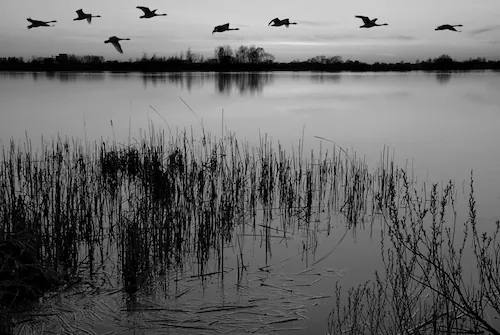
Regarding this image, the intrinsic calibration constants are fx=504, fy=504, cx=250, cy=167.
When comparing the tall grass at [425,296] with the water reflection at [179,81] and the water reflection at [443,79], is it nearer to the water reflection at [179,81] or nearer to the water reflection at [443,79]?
the water reflection at [179,81]

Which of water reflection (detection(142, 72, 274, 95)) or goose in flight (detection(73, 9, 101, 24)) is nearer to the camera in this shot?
goose in flight (detection(73, 9, 101, 24))

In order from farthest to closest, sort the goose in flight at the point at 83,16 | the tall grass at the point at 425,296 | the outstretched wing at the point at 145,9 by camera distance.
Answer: the outstretched wing at the point at 145,9, the goose in flight at the point at 83,16, the tall grass at the point at 425,296

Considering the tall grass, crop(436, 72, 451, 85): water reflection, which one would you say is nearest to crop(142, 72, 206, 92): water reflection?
crop(436, 72, 451, 85): water reflection

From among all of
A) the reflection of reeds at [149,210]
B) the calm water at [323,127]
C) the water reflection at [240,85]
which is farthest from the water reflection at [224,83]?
the reflection of reeds at [149,210]

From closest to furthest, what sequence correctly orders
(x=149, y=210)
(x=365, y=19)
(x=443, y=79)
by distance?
(x=149, y=210) < (x=365, y=19) < (x=443, y=79)

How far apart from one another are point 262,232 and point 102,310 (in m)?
2.44

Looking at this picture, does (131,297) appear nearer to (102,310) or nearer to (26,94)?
(102,310)

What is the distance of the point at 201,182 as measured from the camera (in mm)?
7363

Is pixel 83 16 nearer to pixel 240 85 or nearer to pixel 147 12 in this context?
pixel 147 12

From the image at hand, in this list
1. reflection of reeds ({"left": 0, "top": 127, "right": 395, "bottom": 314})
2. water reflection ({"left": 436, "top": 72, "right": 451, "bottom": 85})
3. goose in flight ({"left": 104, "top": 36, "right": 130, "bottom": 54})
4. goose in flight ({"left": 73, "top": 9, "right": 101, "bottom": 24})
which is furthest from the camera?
water reflection ({"left": 436, "top": 72, "right": 451, "bottom": 85})

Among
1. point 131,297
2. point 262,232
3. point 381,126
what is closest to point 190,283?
point 131,297

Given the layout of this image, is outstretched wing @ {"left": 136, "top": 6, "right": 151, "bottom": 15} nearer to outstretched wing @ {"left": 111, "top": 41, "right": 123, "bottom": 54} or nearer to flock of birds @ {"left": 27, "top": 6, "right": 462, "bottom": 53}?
flock of birds @ {"left": 27, "top": 6, "right": 462, "bottom": 53}

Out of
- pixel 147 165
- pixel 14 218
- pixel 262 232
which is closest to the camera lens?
pixel 14 218

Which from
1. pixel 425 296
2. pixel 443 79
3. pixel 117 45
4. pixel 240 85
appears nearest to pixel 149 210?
pixel 117 45
